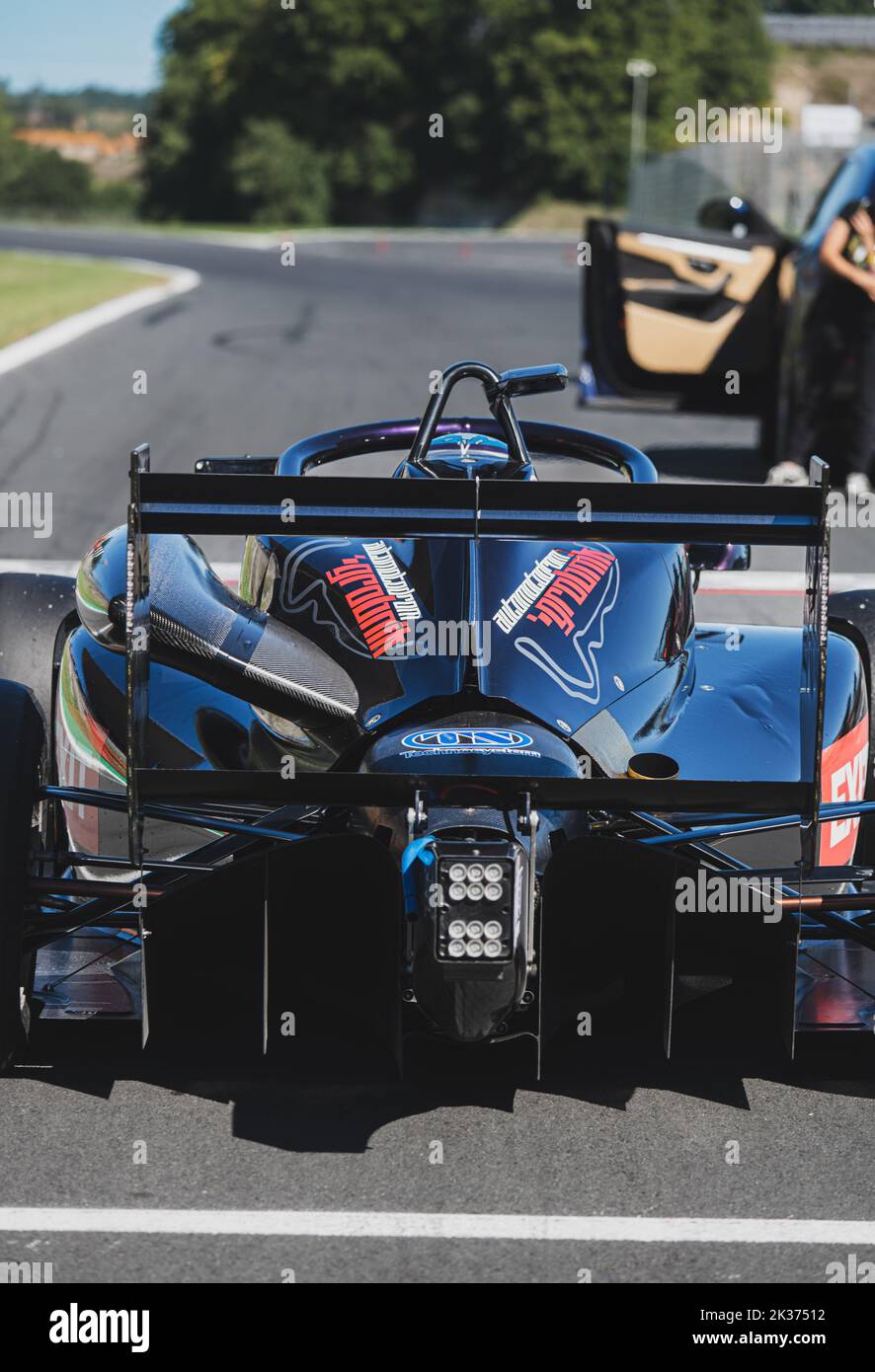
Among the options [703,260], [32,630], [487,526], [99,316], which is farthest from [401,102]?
[487,526]

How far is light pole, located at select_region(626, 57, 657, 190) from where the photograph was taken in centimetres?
6650

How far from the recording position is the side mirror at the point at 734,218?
9.30m

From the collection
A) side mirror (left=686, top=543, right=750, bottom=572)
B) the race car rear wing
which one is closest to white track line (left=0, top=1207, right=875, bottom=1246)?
the race car rear wing

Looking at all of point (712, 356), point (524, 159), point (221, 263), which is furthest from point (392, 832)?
point (524, 159)

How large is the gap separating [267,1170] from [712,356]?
310 inches

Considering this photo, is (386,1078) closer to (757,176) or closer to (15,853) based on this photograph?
(15,853)

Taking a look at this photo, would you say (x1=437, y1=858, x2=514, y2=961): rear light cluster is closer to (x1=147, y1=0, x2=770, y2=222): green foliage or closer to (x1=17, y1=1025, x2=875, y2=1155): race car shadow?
(x1=17, y1=1025, x2=875, y2=1155): race car shadow

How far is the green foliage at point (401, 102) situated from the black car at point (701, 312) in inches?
2543

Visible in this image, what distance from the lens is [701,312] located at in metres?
10.4

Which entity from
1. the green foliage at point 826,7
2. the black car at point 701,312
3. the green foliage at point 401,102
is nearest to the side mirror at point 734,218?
the black car at point 701,312

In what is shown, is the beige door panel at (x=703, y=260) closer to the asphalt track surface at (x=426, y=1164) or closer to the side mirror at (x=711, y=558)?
the side mirror at (x=711, y=558)

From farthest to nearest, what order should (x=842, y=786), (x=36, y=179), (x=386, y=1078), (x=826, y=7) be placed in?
(x=826, y=7)
(x=36, y=179)
(x=842, y=786)
(x=386, y=1078)

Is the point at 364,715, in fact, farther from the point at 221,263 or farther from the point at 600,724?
the point at 221,263

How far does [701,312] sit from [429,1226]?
314 inches
